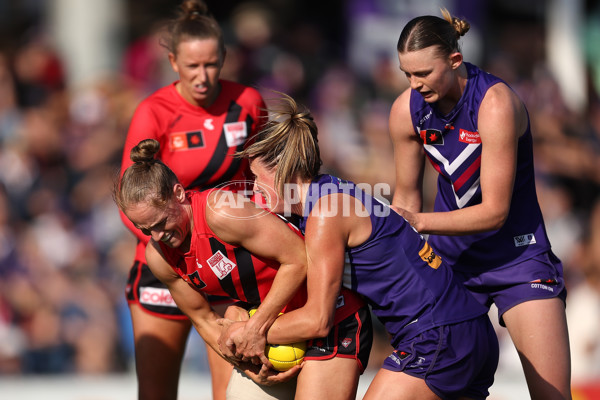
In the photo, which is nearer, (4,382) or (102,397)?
(102,397)

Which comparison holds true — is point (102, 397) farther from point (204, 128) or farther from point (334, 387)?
point (334, 387)

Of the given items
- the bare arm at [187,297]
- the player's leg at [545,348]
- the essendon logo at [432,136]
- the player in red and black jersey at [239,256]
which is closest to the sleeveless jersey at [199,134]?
the bare arm at [187,297]

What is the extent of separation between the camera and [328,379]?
142 inches

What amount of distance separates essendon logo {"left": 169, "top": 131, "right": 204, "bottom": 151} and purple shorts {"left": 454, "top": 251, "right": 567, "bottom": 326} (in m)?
1.69

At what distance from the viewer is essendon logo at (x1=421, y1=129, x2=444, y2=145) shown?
3980 millimetres

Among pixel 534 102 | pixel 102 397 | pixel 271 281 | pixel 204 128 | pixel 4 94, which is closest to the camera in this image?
pixel 271 281

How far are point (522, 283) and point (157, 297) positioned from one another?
2035mm

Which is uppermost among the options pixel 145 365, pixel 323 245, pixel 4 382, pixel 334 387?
pixel 323 245

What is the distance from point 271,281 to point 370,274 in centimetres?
49

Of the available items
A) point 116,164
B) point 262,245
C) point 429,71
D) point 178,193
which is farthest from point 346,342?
point 116,164

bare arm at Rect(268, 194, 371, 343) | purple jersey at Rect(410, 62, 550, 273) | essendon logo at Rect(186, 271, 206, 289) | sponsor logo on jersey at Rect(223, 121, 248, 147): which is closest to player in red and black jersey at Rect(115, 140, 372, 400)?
essendon logo at Rect(186, 271, 206, 289)

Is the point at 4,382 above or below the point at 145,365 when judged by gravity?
below

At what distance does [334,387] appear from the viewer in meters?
3.61

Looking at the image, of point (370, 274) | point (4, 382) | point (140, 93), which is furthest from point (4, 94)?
point (370, 274)
